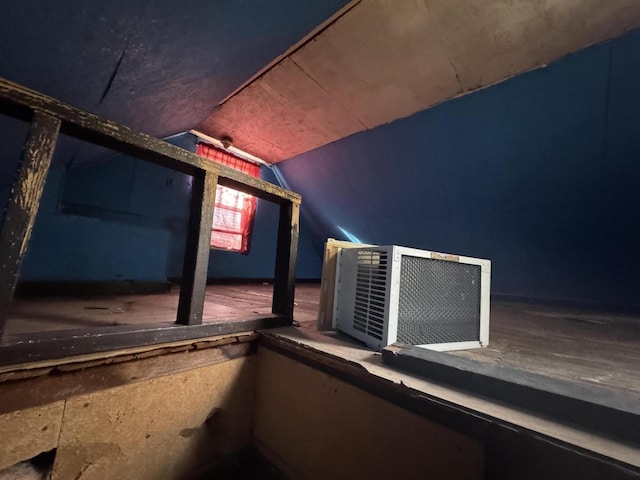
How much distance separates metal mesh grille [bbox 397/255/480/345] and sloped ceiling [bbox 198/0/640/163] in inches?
79.2

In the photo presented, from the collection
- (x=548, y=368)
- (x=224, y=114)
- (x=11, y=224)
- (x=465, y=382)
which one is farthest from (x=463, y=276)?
(x=224, y=114)

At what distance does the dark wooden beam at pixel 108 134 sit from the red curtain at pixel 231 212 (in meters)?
3.42

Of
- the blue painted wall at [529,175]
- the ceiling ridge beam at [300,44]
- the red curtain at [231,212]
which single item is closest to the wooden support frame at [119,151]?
the ceiling ridge beam at [300,44]

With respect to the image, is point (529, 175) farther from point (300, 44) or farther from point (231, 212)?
point (231, 212)

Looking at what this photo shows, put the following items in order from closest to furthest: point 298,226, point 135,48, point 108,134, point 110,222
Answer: point 108,134 → point 135,48 → point 298,226 → point 110,222

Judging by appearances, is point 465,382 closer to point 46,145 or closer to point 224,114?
point 46,145

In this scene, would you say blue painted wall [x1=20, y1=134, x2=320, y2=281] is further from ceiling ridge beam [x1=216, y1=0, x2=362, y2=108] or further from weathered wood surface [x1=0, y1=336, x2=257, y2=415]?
weathered wood surface [x1=0, y1=336, x2=257, y2=415]

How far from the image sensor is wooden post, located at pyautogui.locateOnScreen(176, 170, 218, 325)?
118 cm

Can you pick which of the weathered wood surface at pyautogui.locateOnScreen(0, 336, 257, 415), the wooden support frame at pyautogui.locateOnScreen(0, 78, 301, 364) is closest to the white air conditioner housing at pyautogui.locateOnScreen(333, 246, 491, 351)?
the wooden support frame at pyautogui.locateOnScreen(0, 78, 301, 364)

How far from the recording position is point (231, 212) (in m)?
4.88

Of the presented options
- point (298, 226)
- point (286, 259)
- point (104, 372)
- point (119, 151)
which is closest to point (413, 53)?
point (298, 226)

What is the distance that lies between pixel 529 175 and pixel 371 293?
10.2ft

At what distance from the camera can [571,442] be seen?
22.2 inches

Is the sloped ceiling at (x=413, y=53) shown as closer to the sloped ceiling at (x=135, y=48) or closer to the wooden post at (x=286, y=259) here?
the sloped ceiling at (x=135, y=48)
